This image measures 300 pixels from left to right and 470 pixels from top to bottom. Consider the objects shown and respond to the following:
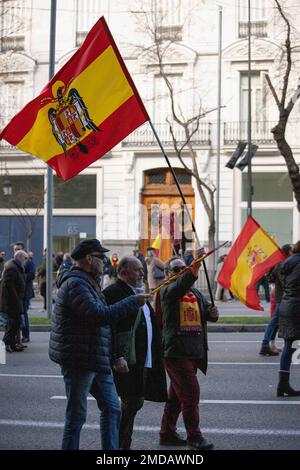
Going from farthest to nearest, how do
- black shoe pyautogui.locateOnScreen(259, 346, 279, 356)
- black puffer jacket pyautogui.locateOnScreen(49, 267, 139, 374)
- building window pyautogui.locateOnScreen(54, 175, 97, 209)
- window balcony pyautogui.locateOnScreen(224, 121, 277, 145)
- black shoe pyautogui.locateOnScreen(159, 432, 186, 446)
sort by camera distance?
building window pyautogui.locateOnScreen(54, 175, 97, 209) < window balcony pyautogui.locateOnScreen(224, 121, 277, 145) < black shoe pyautogui.locateOnScreen(259, 346, 279, 356) < black shoe pyautogui.locateOnScreen(159, 432, 186, 446) < black puffer jacket pyautogui.locateOnScreen(49, 267, 139, 374)

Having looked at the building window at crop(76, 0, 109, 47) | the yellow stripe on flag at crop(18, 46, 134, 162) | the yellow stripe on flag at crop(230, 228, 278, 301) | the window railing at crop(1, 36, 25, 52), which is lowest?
the yellow stripe on flag at crop(230, 228, 278, 301)

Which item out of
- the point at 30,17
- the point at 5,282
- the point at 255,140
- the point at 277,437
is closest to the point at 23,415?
the point at 277,437

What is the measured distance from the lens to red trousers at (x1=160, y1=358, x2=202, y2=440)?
662 centimetres

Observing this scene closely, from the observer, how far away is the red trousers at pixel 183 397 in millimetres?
6617

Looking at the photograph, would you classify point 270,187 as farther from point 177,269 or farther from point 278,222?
point 177,269

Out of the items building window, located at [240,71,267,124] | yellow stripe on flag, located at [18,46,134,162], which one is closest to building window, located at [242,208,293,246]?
building window, located at [240,71,267,124]

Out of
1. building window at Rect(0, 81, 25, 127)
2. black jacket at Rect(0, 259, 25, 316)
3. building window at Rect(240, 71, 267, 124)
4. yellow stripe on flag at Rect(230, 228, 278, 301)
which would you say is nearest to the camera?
yellow stripe on flag at Rect(230, 228, 278, 301)

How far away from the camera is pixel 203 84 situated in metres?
31.5

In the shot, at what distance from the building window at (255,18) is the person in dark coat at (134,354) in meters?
26.6

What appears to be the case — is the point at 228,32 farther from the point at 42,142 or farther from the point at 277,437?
the point at 277,437

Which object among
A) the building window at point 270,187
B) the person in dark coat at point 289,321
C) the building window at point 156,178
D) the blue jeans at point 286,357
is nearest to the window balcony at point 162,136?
the building window at point 156,178

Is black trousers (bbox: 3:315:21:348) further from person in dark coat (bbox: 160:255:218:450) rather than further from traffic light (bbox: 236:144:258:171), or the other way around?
traffic light (bbox: 236:144:258:171)

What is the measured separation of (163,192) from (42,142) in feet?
79.4

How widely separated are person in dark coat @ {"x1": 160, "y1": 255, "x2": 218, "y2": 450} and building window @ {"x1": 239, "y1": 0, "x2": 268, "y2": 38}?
85.0ft
